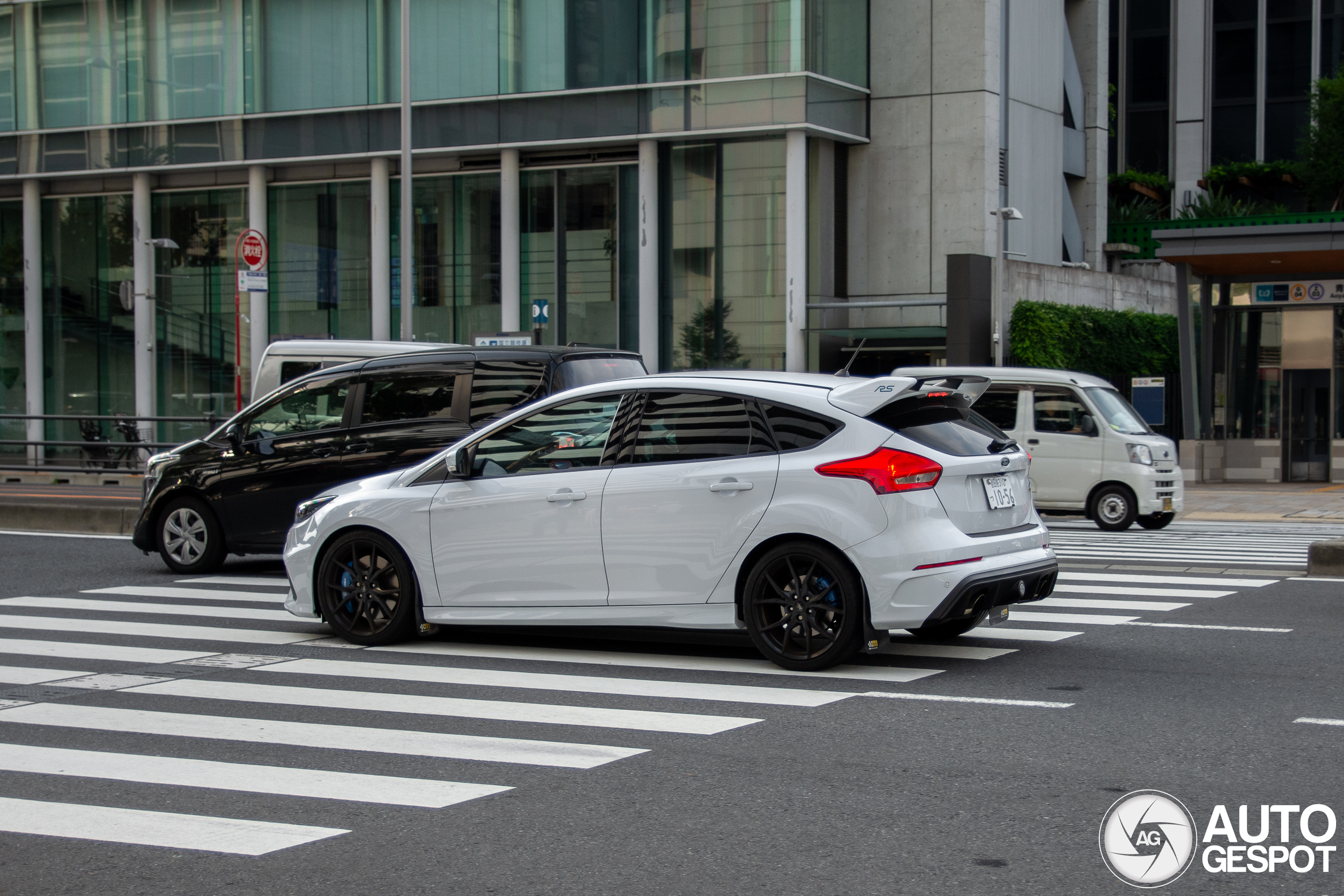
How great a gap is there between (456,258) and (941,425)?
28506 mm

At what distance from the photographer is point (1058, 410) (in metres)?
19.3

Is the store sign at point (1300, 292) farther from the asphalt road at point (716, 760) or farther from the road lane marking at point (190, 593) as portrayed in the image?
the road lane marking at point (190, 593)

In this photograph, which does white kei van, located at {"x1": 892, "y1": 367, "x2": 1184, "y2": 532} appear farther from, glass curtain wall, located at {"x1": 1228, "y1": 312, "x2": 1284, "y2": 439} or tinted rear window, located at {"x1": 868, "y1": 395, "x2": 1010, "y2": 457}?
glass curtain wall, located at {"x1": 1228, "y1": 312, "x2": 1284, "y2": 439}

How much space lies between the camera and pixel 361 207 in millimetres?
37438

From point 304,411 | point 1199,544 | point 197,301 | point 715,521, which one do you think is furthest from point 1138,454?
point 197,301

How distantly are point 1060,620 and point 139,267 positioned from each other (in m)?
33.7

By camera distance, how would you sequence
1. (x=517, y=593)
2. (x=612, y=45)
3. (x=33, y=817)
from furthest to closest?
1. (x=612, y=45)
2. (x=517, y=593)
3. (x=33, y=817)

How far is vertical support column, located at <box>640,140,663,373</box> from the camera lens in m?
33.7

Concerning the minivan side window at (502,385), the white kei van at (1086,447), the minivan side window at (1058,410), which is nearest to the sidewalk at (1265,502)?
the white kei van at (1086,447)

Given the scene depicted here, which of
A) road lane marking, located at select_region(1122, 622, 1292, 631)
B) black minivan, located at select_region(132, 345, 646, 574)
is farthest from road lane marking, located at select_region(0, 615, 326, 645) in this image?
road lane marking, located at select_region(1122, 622, 1292, 631)

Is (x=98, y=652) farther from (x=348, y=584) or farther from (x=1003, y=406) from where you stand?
(x=1003, y=406)

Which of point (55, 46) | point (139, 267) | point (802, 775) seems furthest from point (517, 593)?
point (55, 46)

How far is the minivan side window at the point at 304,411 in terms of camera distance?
13.3 metres

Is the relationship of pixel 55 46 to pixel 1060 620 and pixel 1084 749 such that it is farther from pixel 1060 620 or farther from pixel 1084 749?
pixel 1084 749
